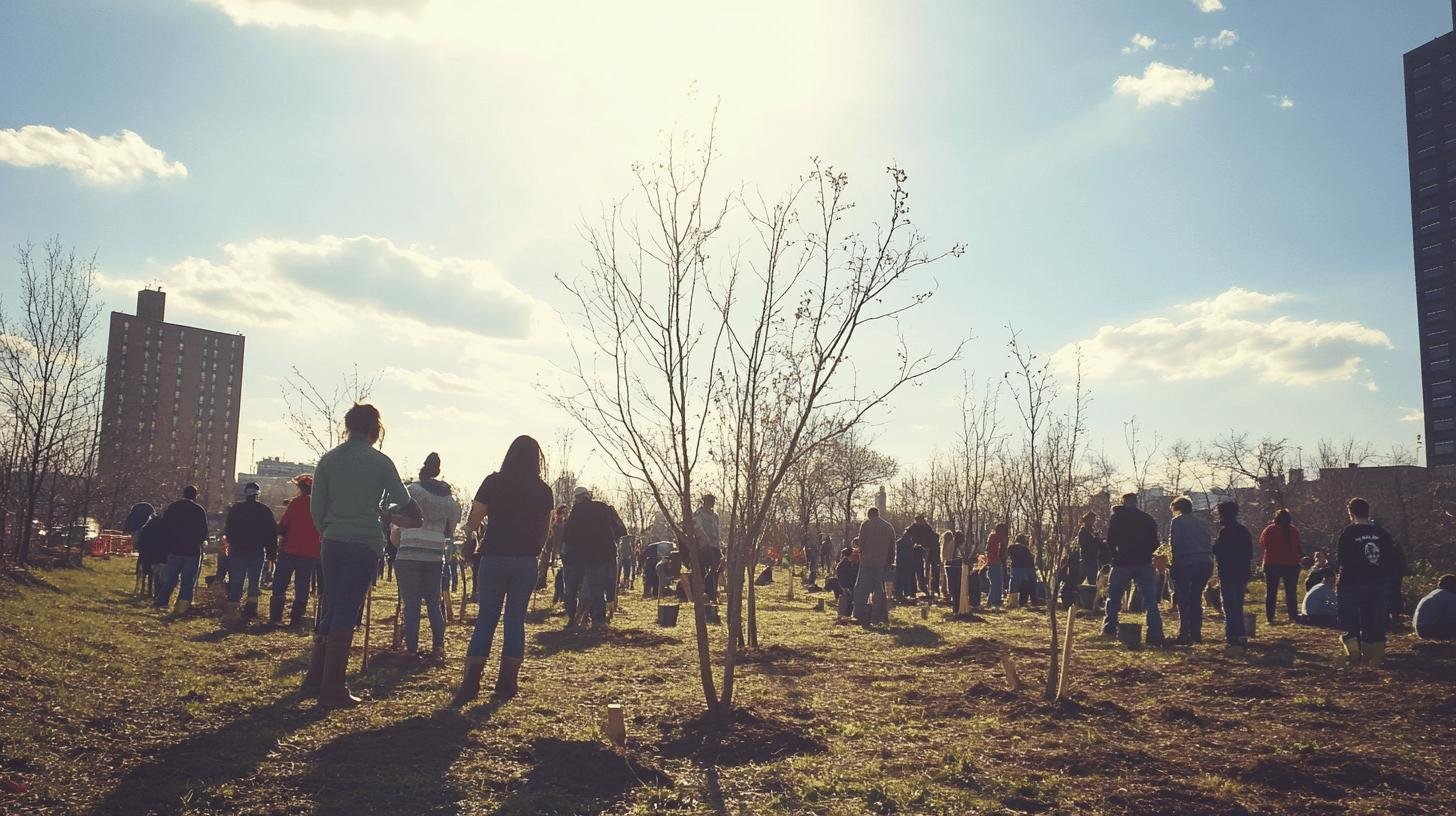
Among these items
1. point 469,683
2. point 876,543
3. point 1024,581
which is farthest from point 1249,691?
point 1024,581

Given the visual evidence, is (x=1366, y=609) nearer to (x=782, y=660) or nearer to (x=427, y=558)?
(x=782, y=660)

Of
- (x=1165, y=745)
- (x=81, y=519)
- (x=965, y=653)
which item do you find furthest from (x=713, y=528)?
(x=81, y=519)

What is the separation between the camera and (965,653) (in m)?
9.92

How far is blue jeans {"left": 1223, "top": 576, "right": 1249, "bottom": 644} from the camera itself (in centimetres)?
1072

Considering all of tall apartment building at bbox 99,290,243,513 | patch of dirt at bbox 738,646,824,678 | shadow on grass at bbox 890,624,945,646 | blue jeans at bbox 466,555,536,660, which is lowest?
shadow on grass at bbox 890,624,945,646

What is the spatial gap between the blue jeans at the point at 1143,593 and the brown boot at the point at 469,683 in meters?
8.26

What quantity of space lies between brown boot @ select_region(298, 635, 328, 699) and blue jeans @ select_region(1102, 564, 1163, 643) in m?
9.14

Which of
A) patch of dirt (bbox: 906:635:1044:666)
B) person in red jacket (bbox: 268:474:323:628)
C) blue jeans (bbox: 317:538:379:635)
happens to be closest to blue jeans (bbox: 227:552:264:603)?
person in red jacket (bbox: 268:474:323:628)

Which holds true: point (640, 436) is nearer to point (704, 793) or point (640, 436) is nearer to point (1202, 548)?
point (704, 793)

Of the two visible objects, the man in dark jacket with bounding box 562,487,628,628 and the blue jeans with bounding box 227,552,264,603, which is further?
the man in dark jacket with bounding box 562,487,628,628

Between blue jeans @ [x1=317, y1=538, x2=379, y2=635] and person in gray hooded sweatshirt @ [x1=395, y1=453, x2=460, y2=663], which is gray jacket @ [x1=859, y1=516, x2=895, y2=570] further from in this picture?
blue jeans @ [x1=317, y1=538, x2=379, y2=635]

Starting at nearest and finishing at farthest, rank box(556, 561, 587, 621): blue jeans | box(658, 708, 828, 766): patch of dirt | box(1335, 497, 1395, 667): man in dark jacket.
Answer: box(658, 708, 828, 766): patch of dirt → box(1335, 497, 1395, 667): man in dark jacket → box(556, 561, 587, 621): blue jeans

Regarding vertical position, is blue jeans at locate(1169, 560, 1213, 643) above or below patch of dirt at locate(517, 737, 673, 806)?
above

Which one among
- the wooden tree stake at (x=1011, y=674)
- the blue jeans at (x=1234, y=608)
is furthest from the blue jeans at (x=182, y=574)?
the blue jeans at (x=1234, y=608)
